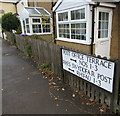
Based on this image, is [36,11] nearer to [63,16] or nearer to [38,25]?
[38,25]

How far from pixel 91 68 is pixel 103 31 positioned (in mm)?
3593

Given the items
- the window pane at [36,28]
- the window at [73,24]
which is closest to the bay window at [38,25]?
the window pane at [36,28]

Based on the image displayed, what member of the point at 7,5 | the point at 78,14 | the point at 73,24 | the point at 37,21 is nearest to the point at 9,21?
the point at 37,21

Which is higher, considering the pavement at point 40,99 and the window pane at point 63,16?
the window pane at point 63,16

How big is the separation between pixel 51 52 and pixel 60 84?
147 centimetres

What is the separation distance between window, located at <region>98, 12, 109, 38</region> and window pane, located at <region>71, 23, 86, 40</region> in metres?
0.79

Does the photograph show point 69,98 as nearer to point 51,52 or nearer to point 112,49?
point 51,52

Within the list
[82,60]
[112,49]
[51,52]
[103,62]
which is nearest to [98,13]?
[112,49]

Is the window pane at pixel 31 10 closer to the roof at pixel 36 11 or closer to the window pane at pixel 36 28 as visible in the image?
the roof at pixel 36 11

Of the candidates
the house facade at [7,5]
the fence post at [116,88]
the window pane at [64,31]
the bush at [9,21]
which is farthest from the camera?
the house facade at [7,5]

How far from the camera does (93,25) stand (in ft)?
17.2

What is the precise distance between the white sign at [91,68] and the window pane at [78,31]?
2.50 meters

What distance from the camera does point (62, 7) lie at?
21.8 feet

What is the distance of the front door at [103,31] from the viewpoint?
539 centimetres
